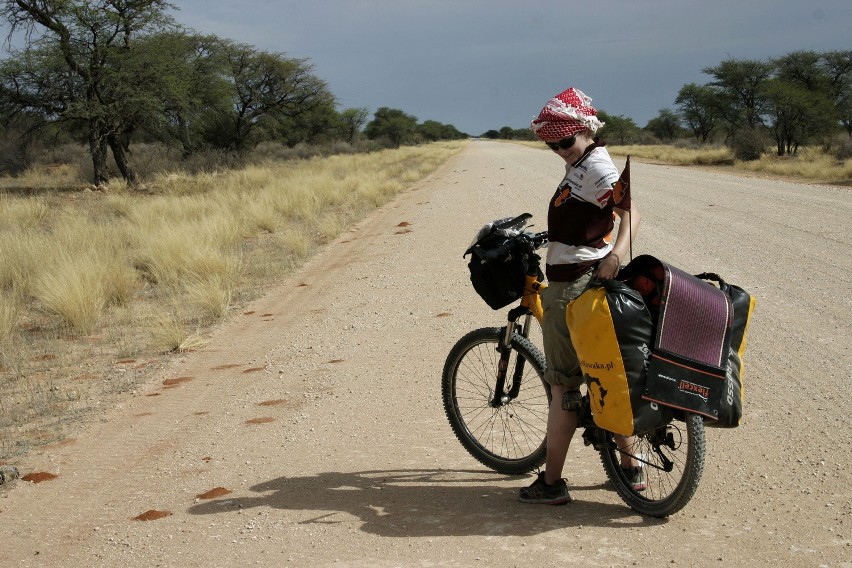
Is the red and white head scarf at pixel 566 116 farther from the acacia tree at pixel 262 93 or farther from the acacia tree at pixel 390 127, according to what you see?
the acacia tree at pixel 390 127

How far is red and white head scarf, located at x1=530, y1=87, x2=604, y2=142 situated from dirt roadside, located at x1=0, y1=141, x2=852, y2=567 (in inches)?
67.4

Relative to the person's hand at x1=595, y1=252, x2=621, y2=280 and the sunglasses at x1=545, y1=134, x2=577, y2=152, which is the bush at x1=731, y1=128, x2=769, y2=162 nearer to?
the sunglasses at x1=545, y1=134, x2=577, y2=152

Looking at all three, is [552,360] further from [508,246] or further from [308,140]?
[308,140]

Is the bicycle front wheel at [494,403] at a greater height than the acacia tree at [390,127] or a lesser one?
lesser

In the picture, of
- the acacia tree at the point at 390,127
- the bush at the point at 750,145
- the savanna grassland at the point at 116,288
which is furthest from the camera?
the acacia tree at the point at 390,127

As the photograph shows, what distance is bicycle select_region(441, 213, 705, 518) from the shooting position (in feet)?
11.4

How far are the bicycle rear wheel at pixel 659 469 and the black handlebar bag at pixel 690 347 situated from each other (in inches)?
4.7

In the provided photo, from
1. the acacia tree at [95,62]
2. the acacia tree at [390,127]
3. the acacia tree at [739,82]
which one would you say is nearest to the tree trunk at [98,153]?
the acacia tree at [95,62]

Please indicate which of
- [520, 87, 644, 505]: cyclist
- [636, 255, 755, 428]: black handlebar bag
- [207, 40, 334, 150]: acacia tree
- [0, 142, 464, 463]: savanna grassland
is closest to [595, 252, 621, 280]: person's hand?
[520, 87, 644, 505]: cyclist

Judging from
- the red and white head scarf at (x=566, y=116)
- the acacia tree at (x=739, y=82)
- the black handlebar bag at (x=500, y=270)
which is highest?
the acacia tree at (x=739, y=82)

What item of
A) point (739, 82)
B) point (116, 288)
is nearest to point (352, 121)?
point (739, 82)

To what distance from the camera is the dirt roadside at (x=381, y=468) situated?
3396 mm

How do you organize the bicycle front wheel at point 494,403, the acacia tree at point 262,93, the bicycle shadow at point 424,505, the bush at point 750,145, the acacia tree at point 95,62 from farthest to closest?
the acacia tree at point 262,93, the bush at point 750,145, the acacia tree at point 95,62, the bicycle front wheel at point 494,403, the bicycle shadow at point 424,505

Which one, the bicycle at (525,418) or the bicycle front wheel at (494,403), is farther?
the bicycle front wheel at (494,403)
